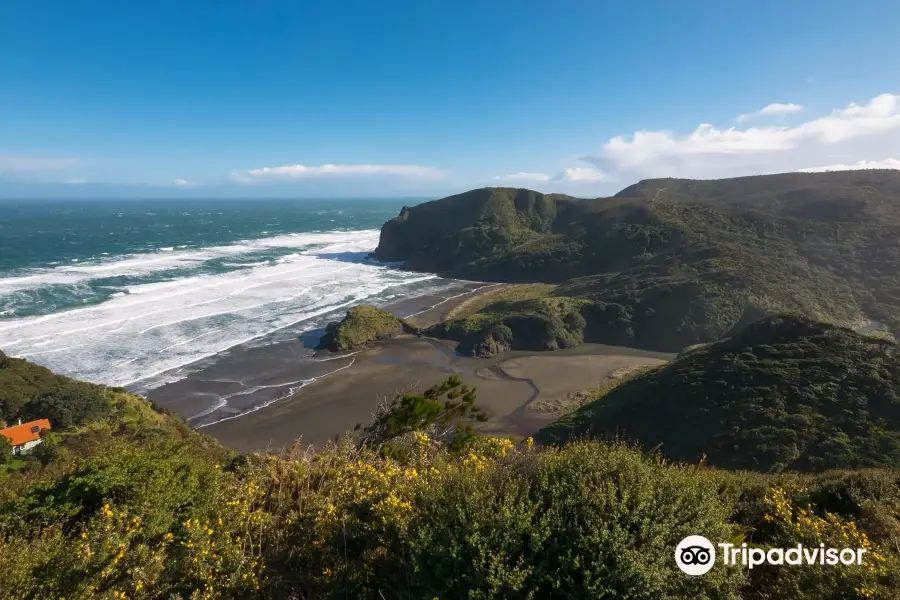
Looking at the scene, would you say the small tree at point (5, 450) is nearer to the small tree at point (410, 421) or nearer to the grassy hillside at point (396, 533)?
the grassy hillside at point (396, 533)

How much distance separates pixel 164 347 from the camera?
1372 inches

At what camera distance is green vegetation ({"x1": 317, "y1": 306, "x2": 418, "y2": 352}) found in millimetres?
36781

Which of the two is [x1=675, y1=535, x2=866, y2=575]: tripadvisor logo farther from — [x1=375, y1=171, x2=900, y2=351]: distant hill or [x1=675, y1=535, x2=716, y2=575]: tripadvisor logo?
[x1=375, y1=171, x2=900, y2=351]: distant hill

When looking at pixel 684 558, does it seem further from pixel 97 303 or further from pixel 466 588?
pixel 97 303

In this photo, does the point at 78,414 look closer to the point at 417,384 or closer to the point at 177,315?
the point at 417,384

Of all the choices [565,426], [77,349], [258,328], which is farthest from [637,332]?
[77,349]

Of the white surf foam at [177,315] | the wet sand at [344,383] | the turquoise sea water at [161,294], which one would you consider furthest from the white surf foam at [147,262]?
the wet sand at [344,383]

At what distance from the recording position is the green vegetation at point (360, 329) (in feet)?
121

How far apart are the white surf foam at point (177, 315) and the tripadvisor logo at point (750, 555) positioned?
31.9 meters

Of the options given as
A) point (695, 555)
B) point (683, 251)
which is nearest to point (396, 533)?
point (695, 555)

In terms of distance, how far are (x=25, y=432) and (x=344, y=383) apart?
15.8 metres

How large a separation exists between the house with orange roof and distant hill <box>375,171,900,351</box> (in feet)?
122

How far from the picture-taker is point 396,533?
17.2ft

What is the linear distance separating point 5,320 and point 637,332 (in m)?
53.9
